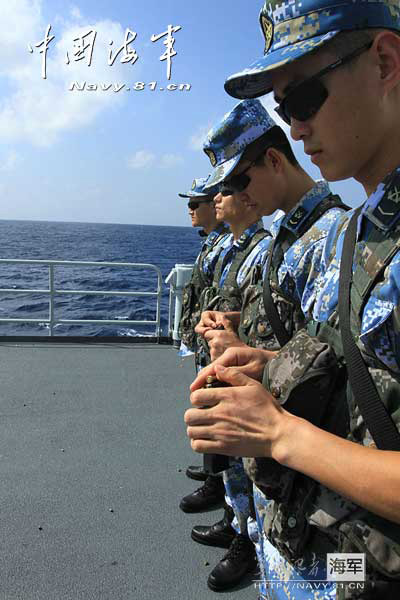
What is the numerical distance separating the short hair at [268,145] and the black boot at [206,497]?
2123 mm

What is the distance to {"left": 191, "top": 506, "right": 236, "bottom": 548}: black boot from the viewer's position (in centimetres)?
256

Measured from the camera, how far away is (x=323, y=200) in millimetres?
1684

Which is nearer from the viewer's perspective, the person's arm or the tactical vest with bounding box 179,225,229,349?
the person's arm

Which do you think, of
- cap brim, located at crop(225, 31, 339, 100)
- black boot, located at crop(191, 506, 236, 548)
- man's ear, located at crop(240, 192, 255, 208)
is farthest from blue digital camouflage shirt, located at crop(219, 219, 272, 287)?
black boot, located at crop(191, 506, 236, 548)

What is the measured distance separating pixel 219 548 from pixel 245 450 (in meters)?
2.01

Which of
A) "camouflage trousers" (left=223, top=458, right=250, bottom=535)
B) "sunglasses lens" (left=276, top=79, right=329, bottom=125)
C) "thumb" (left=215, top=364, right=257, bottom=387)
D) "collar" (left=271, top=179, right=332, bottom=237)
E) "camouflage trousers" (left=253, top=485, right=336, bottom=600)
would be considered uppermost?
"sunglasses lens" (left=276, top=79, right=329, bottom=125)

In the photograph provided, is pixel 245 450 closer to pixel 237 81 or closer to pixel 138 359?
pixel 237 81

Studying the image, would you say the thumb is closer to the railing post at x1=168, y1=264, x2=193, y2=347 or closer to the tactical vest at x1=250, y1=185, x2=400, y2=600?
the tactical vest at x1=250, y1=185, x2=400, y2=600

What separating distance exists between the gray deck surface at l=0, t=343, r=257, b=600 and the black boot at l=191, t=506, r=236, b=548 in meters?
0.04

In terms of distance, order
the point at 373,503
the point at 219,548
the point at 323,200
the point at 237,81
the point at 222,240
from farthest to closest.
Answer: the point at 222,240
the point at 219,548
the point at 323,200
the point at 237,81
the point at 373,503

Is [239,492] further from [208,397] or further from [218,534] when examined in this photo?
[208,397]

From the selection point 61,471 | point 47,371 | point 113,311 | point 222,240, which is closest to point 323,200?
point 222,240

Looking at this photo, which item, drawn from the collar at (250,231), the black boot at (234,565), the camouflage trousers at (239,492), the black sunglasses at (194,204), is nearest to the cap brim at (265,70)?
the collar at (250,231)

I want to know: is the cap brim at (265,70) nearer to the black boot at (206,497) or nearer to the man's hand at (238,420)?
the man's hand at (238,420)
